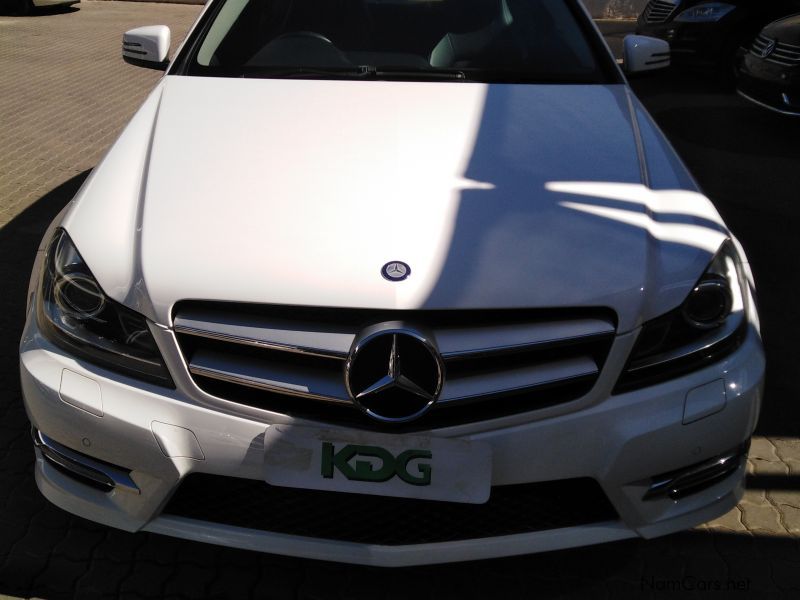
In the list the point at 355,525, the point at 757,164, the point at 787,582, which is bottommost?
the point at 757,164

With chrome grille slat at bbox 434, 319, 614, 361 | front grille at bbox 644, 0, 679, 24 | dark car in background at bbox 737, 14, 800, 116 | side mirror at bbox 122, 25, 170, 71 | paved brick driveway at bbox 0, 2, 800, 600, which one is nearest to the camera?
chrome grille slat at bbox 434, 319, 614, 361

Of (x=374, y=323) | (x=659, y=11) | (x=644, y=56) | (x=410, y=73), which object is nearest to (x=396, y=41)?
(x=410, y=73)

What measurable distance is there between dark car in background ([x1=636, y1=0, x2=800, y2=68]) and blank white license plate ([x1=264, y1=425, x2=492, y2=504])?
7.46 metres

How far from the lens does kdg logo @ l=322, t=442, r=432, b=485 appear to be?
2.17m

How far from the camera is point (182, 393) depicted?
2234mm

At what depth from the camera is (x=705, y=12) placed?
28.5 ft

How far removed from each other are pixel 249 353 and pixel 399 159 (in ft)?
2.62

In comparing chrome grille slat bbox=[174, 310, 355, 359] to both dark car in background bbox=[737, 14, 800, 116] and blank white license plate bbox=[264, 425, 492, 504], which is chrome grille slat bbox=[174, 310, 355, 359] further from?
dark car in background bbox=[737, 14, 800, 116]

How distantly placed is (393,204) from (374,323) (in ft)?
1.46

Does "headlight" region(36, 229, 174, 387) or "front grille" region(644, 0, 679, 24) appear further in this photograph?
"front grille" region(644, 0, 679, 24)

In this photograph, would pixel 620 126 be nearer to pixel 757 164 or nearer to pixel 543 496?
pixel 543 496

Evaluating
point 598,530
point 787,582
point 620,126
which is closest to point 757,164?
point 620,126

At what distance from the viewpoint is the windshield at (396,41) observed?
342cm

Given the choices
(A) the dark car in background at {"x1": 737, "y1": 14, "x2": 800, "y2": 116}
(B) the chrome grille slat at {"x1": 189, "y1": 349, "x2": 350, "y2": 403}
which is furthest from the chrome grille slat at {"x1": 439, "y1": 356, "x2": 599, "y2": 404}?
(A) the dark car in background at {"x1": 737, "y1": 14, "x2": 800, "y2": 116}
